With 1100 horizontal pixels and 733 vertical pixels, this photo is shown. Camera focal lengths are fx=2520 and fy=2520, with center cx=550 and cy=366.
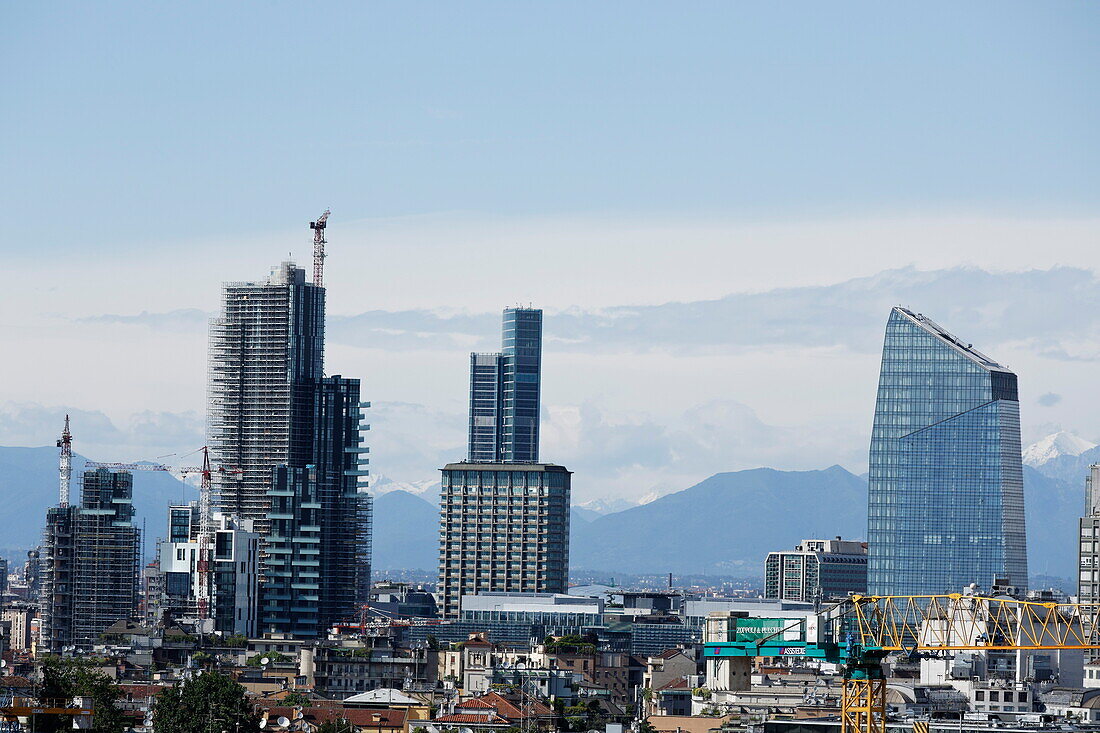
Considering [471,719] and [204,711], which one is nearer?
[204,711]

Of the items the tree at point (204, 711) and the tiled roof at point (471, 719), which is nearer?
the tree at point (204, 711)

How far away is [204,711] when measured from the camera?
19312 centimetres

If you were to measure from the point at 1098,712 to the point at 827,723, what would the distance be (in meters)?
30.5

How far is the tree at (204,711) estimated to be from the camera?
189000mm

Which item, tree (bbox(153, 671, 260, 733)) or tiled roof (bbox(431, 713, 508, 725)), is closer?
tree (bbox(153, 671, 260, 733))

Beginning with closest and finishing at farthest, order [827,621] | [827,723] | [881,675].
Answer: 1. [881,675]
2. [827,621]
3. [827,723]

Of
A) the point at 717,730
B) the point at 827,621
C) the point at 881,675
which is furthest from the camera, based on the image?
the point at 717,730

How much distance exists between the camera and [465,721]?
195750mm

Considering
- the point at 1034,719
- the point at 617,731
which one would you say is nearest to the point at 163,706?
the point at 617,731

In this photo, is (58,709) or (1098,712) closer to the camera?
(58,709)

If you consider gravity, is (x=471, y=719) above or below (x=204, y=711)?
below

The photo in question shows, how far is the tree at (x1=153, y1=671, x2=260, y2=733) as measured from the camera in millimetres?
189000

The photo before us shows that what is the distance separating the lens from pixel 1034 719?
612ft

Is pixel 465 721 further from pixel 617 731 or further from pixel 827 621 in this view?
pixel 827 621
